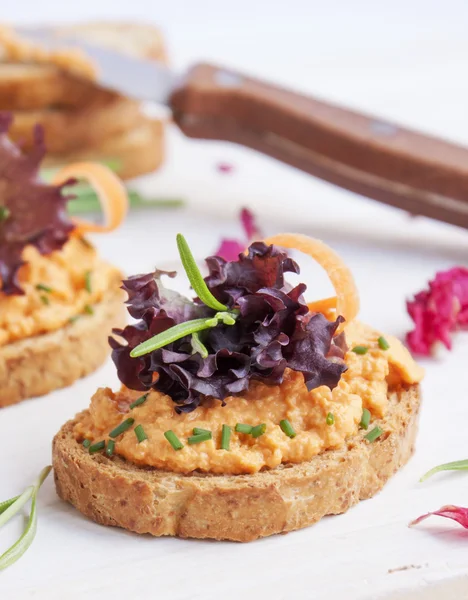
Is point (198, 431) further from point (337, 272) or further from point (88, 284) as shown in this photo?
point (88, 284)

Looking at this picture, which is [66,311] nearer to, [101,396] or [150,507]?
[101,396]

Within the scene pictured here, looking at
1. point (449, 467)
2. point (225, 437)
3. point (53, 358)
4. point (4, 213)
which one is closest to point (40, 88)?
point (4, 213)

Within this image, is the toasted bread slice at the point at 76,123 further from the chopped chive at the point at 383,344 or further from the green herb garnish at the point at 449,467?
the green herb garnish at the point at 449,467

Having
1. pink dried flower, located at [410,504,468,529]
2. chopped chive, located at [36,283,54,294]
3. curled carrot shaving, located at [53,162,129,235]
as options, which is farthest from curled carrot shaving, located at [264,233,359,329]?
curled carrot shaving, located at [53,162,129,235]

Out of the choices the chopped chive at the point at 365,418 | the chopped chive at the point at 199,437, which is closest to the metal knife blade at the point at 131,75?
the chopped chive at the point at 365,418

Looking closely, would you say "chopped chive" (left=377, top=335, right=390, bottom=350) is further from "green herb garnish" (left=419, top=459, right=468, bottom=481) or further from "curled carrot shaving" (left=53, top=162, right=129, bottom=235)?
"curled carrot shaving" (left=53, top=162, right=129, bottom=235)
